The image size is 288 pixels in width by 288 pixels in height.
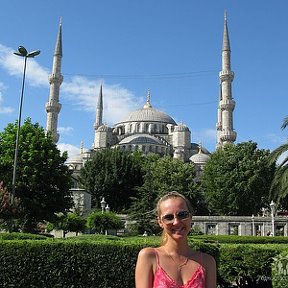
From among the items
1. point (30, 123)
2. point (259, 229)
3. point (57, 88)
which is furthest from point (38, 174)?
point (57, 88)

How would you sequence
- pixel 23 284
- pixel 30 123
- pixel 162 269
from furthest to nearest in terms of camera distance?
pixel 30 123 < pixel 23 284 < pixel 162 269

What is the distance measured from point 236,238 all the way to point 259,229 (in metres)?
10.9

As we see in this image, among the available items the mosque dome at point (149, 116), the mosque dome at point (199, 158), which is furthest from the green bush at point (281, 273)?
the mosque dome at point (149, 116)

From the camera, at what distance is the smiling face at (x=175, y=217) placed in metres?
2.34

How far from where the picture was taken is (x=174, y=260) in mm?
2336

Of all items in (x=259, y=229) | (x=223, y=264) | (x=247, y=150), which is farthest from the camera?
(x=247, y=150)

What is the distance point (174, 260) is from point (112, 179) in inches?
1712

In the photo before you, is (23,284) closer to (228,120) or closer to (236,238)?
(236,238)

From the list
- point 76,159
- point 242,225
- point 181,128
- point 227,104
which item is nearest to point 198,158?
point 181,128

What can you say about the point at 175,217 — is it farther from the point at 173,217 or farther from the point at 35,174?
the point at 35,174

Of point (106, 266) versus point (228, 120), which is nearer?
point (106, 266)

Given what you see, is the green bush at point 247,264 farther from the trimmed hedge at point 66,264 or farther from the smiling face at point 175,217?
the smiling face at point 175,217

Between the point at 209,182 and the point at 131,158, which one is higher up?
the point at 131,158

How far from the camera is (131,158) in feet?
161
